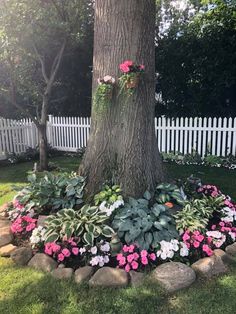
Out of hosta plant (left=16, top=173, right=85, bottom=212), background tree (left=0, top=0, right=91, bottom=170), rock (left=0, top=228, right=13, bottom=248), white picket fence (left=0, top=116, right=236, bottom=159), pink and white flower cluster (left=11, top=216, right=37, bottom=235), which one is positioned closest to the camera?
rock (left=0, top=228, right=13, bottom=248)

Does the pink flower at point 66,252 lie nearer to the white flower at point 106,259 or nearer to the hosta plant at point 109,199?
the white flower at point 106,259

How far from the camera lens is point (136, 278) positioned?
8.39 feet

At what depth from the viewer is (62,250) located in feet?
9.29

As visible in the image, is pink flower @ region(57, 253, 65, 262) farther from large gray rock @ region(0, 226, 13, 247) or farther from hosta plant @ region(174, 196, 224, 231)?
hosta plant @ region(174, 196, 224, 231)

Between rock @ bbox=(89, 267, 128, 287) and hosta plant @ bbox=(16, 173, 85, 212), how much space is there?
Answer: 1.00 meters

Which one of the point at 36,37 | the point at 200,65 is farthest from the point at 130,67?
the point at 200,65

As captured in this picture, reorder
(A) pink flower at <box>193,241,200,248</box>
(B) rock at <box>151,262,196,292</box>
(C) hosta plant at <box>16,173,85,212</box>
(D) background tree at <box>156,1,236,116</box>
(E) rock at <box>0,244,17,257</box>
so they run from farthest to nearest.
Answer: (D) background tree at <box>156,1,236,116</box>
(C) hosta plant at <box>16,173,85,212</box>
(E) rock at <box>0,244,17,257</box>
(A) pink flower at <box>193,241,200,248</box>
(B) rock at <box>151,262,196,292</box>

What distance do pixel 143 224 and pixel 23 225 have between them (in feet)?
4.45

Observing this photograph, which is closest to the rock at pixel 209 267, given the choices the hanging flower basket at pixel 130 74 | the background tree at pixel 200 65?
the hanging flower basket at pixel 130 74

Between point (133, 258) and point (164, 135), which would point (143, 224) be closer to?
point (133, 258)

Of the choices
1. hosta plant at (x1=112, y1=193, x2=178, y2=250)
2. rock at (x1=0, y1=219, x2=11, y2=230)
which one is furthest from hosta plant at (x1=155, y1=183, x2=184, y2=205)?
rock at (x1=0, y1=219, x2=11, y2=230)

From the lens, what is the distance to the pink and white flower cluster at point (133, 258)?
268 centimetres

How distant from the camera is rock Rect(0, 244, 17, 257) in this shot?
3.00 metres

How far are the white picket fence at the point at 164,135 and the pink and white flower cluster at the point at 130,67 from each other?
4.27 m
